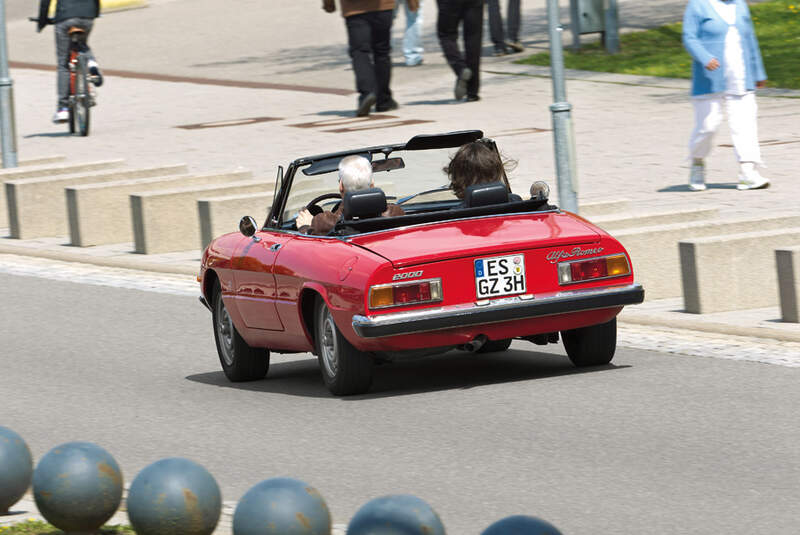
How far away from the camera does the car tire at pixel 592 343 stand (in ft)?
32.1

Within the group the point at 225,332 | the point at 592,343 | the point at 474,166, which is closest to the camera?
the point at 592,343

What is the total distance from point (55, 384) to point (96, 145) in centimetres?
1239

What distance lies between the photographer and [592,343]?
9867 mm

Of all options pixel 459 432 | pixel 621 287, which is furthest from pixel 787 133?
pixel 459 432

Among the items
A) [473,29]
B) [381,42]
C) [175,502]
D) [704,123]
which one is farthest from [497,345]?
[473,29]

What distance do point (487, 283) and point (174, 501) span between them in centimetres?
338

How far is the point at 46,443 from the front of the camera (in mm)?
8781

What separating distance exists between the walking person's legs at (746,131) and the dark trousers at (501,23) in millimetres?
10821

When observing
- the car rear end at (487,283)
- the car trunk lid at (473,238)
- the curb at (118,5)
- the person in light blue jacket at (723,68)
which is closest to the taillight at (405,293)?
the car rear end at (487,283)

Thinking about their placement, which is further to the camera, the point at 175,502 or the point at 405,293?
the point at 405,293

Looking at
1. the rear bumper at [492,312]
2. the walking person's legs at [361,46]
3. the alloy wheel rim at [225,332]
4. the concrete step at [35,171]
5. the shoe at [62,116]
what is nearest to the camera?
the rear bumper at [492,312]

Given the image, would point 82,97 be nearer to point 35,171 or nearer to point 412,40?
point 35,171

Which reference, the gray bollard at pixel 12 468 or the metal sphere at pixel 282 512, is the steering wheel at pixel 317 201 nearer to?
the gray bollard at pixel 12 468

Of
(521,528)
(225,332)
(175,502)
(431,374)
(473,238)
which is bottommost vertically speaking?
(431,374)
